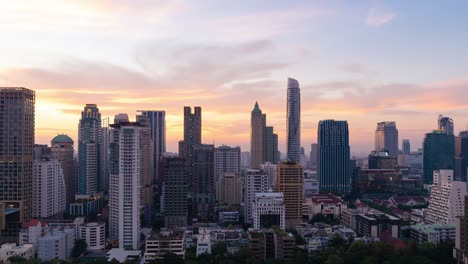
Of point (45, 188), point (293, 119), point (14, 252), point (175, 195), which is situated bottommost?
point (14, 252)

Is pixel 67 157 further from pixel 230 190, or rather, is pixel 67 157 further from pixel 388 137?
pixel 388 137

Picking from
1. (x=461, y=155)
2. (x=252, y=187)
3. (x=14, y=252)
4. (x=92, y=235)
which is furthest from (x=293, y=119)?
(x=14, y=252)

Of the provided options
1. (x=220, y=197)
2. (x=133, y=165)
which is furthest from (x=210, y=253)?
(x=220, y=197)

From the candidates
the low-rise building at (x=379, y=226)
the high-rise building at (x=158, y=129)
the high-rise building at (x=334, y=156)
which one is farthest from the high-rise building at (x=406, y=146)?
the low-rise building at (x=379, y=226)

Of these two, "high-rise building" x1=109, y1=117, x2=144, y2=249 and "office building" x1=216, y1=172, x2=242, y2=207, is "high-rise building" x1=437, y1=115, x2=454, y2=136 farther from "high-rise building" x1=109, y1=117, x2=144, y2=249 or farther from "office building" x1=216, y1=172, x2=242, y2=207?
"high-rise building" x1=109, y1=117, x2=144, y2=249

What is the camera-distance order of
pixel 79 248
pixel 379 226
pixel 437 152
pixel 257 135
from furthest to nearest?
1. pixel 257 135
2. pixel 437 152
3. pixel 379 226
4. pixel 79 248
